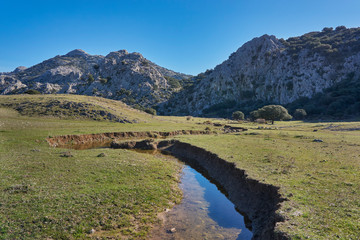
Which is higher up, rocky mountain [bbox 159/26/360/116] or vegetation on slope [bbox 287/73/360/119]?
rocky mountain [bbox 159/26/360/116]

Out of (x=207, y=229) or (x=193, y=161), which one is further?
(x=193, y=161)

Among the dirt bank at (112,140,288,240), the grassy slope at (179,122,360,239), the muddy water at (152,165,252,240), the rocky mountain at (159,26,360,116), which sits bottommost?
the muddy water at (152,165,252,240)

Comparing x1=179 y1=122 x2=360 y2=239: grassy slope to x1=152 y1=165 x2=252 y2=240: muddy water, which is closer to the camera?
x1=179 y1=122 x2=360 y2=239: grassy slope

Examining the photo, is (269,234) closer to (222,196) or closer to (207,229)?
(207,229)

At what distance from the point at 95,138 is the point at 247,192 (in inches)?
1554

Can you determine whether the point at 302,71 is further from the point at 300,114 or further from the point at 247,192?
the point at 247,192

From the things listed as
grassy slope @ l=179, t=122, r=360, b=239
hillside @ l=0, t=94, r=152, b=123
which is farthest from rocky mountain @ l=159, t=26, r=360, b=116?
grassy slope @ l=179, t=122, r=360, b=239

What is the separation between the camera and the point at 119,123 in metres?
67.2

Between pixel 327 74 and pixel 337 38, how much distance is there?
180ft

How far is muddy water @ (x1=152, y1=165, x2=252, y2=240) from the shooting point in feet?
42.0

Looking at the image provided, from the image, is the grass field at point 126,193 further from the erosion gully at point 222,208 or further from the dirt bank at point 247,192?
the erosion gully at point 222,208

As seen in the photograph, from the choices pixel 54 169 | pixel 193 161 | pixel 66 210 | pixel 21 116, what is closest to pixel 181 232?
pixel 66 210

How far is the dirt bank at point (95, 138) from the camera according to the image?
39756mm

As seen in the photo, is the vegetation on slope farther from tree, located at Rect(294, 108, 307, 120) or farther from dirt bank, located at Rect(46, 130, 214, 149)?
dirt bank, located at Rect(46, 130, 214, 149)
